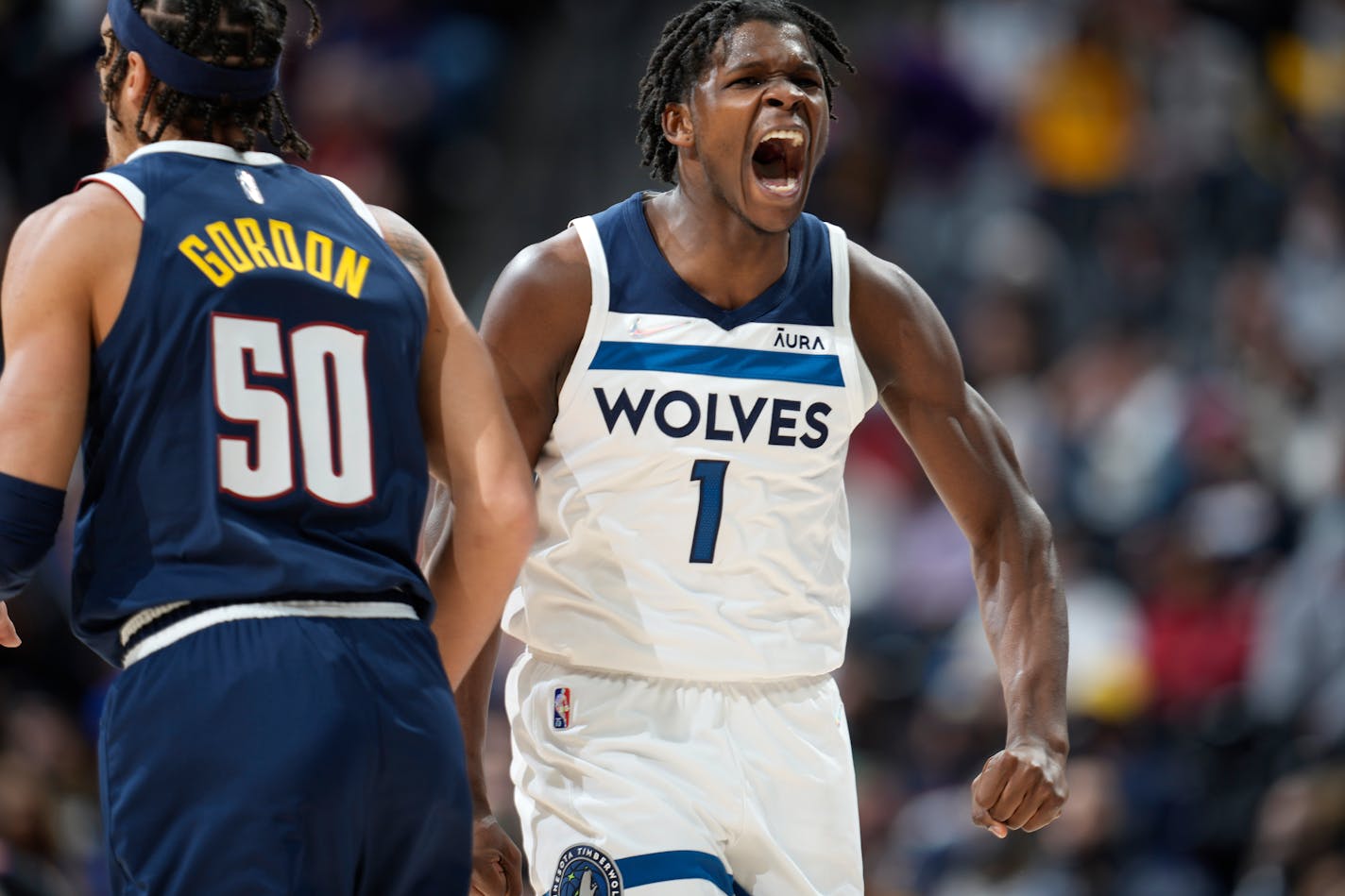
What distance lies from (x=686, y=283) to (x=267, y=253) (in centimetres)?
128

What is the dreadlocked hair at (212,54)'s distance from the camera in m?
3.59

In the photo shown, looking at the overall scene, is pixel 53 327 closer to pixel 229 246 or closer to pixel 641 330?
pixel 229 246

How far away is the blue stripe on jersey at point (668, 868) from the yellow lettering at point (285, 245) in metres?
1.46

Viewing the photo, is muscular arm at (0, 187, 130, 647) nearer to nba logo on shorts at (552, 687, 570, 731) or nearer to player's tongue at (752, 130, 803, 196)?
nba logo on shorts at (552, 687, 570, 731)

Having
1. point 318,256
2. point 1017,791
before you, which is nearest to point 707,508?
point 1017,791

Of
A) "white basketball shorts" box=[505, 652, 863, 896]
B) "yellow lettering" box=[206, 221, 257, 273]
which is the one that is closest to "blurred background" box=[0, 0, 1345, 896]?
"white basketball shorts" box=[505, 652, 863, 896]

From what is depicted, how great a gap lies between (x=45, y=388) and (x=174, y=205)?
0.40m

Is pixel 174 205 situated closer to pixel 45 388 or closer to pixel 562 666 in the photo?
pixel 45 388

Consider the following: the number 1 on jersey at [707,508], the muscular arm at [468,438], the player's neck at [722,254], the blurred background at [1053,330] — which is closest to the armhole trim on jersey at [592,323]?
the player's neck at [722,254]

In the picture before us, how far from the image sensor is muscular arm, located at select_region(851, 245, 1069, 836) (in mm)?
4648

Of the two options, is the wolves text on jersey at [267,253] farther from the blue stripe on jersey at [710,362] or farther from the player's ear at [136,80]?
the blue stripe on jersey at [710,362]

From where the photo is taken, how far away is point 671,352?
4.46 meters

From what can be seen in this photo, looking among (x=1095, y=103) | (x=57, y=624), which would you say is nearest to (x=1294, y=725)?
(x=1095, y=103)

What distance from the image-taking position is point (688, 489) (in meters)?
4.42
